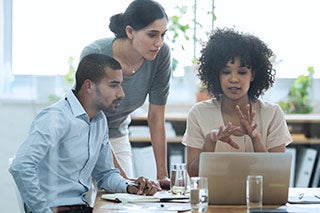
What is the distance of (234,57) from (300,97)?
1443mm

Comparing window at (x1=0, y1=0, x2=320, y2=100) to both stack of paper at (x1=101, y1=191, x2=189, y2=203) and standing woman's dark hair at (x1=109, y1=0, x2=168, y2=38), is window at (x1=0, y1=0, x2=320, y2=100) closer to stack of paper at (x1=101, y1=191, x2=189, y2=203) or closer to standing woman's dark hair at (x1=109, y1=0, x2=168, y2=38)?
standing woman's dark hair at (x1=109, y1=0, x2=168, y2=38)

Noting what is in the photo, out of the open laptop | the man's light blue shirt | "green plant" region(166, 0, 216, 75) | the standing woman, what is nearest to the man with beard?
the man's light blue shirt

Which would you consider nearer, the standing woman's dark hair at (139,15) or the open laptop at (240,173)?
the open laptop at (240,173)

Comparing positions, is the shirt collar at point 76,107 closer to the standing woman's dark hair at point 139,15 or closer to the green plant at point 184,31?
the standing woman's dark hair at point 139,15

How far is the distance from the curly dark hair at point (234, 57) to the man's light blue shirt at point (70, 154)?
0.53m

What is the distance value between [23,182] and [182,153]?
5.84ft

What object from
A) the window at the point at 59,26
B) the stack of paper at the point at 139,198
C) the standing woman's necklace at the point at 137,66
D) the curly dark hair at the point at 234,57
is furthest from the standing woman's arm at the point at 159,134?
the stack of paper at the point at 139,198

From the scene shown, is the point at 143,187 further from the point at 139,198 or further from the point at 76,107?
the point at 76,107

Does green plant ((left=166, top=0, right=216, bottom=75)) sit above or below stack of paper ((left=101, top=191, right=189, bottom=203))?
above

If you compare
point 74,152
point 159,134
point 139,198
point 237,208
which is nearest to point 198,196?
point 237,208

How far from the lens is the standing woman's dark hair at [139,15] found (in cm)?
344

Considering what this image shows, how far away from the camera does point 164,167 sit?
Answer: 3.75 meters

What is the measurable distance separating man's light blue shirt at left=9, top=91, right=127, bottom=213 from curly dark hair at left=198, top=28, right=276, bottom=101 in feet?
1.74

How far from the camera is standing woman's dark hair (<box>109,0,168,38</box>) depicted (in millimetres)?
3441
